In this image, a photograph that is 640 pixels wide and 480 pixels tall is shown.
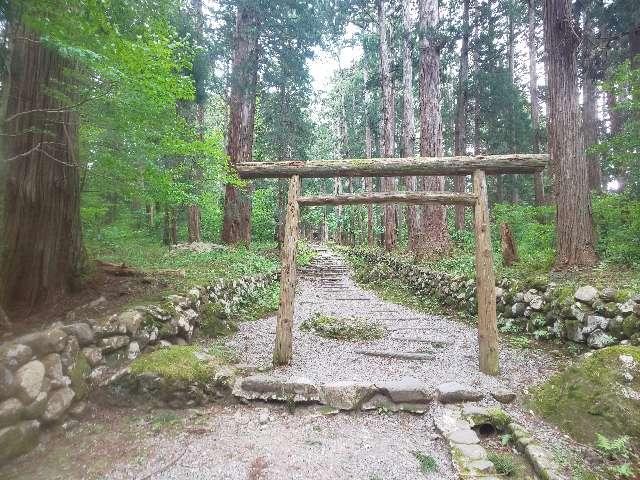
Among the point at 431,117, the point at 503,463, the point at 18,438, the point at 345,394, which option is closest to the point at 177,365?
the point at 18,438

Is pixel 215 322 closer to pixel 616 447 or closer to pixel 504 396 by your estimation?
pixel 504 396

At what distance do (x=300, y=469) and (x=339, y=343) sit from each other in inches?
135

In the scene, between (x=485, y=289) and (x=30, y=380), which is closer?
(x=30, y=380)

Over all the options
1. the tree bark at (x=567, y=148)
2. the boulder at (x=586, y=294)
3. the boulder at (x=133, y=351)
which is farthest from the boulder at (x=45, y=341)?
the tree bark at (x=567, y=148)

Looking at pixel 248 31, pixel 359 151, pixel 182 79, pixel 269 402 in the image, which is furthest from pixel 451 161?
pixel 359 151

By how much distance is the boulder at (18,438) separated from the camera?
8.74 ft

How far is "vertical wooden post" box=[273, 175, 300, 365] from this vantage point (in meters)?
4.88

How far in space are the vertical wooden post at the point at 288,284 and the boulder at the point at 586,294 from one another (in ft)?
13.0

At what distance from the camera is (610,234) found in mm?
7293

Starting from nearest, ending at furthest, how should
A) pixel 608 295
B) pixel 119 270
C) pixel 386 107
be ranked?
pixel 608 295 → pixel 119 270 → pixel 386 107

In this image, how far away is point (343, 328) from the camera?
677cm

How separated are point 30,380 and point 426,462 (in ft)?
10.9

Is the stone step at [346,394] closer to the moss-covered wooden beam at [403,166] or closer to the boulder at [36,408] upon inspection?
the boulder at [36,408]

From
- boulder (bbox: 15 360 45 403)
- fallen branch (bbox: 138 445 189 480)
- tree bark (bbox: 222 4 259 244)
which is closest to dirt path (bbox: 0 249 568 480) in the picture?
fallen branch (bbox: 138 445 189 480)
